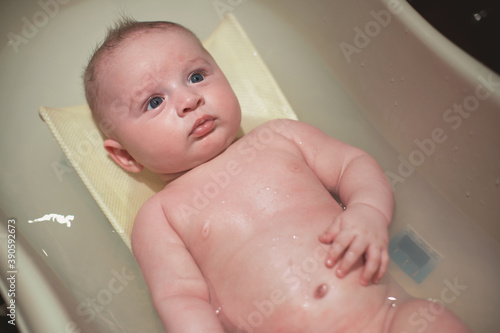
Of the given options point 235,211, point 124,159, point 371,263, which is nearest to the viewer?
point 371,263

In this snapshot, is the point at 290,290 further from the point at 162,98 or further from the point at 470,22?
the point at 470,22

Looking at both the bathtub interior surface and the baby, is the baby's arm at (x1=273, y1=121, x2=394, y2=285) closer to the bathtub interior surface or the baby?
the baby

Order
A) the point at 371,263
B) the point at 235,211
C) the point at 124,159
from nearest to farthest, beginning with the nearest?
1. the point at 371,263
2. the point at 235,211
3. the point at 124,159

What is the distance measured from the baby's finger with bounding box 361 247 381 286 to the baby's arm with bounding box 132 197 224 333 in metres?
0.31

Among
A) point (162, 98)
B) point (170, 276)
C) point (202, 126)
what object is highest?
point (162, 98)

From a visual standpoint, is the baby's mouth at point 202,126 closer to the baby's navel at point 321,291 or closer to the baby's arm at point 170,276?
the baby's arm at point 170,276

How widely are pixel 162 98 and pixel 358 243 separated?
538 mm

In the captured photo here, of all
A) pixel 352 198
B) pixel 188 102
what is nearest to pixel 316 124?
pixel 352 198

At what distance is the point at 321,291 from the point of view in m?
0.86

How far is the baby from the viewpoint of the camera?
2.81 ft

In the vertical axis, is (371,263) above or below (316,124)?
below

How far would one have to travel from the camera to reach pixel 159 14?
154 centimetres

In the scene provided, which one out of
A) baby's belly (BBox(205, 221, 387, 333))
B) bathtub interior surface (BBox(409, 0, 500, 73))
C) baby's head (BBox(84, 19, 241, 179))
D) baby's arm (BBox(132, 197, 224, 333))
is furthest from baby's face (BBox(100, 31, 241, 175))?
bathtub interior surface (BBox(409, 0, 500, 73))

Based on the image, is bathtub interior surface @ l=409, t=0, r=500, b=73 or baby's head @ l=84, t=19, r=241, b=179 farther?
bathtub interior surface @ l=409, t=0, r=500, b=73
